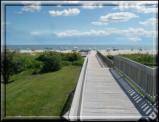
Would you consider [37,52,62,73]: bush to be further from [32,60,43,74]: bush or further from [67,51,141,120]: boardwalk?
[67,51,141,120]: boardwalk

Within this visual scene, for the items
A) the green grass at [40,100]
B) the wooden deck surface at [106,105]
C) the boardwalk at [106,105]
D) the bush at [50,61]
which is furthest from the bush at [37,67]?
the boardwalk at [106,105]

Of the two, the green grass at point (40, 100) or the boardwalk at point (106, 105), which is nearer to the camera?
the boardwalk at point (106, 105)

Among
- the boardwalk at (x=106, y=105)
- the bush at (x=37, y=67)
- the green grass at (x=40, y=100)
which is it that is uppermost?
the bush at (x=37, y=67)

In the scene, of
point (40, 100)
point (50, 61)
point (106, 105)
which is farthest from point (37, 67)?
point (106, 105)

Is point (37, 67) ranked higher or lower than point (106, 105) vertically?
higher

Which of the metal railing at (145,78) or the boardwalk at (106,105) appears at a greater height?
the metal railing at (145,78)

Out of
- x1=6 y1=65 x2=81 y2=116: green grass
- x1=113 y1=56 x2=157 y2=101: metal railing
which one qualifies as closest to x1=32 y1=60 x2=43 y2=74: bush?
x1=6 y1=65 x2=81 y2=116: green grass

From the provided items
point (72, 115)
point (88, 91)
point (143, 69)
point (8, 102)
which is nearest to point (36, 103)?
point (8, 102)

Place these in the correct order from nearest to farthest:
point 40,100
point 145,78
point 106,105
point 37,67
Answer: point 106,105 < point 145,78 < point 40,100 < point 37,67

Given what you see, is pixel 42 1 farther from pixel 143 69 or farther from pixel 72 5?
pixel 143 69

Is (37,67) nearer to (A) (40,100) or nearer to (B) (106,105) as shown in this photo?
(A) (40,100)

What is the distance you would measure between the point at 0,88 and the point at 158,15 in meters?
1.92

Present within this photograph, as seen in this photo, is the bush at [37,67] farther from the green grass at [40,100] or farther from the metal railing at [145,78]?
the metal railing at [145,78]

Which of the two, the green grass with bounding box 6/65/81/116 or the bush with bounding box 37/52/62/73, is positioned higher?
the bush with bounding box 37/52/62/73
